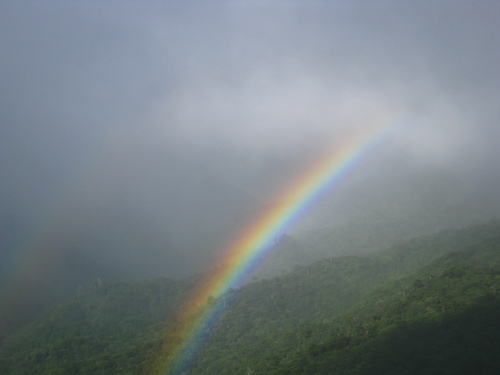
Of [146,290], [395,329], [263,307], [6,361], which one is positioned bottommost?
[395,329]

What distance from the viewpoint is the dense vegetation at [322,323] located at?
49.0 metres

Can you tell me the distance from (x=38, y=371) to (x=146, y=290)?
53.1m

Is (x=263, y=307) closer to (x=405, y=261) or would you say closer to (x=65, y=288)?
(x=405, y=261)

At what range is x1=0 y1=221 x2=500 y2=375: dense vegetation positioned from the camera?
49000 millimetres

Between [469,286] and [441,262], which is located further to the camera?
[441,262]

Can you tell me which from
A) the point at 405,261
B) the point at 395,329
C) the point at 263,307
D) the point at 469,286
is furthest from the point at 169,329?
the point at 405,261

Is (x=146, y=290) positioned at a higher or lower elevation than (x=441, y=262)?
higher

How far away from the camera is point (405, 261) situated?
125 m

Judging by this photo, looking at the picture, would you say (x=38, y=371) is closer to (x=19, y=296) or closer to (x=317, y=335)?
(x=317, y=335)

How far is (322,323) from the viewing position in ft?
262

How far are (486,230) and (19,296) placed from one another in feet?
612

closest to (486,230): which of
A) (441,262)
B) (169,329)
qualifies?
(441,262)

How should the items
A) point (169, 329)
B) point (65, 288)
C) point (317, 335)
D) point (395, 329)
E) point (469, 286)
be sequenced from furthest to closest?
point (65, 288)
point (169, 329)
point (317, 335)
point (469, 286)
point (395, 329)

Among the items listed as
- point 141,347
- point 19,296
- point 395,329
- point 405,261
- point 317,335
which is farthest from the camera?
point 19,296
